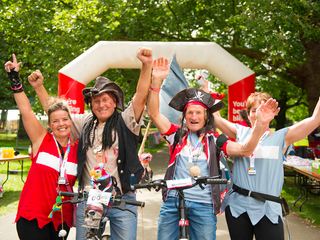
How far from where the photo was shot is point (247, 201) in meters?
2.81

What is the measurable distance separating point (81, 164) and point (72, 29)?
9.28 m

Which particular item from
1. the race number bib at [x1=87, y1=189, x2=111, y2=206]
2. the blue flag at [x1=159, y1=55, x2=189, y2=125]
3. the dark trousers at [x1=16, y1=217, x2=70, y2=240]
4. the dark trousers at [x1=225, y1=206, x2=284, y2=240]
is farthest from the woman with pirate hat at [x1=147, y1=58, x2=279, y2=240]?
the blue flag at [x1=159, y1=55, x2=189, y2=125]

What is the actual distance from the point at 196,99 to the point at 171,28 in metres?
10.2

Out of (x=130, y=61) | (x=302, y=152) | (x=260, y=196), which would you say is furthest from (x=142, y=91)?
(x=302, y=152)

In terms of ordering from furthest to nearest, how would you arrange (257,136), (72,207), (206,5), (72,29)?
(206,5), (72,29), (72,207), (257,136)

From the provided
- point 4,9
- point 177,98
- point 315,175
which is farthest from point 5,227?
point 4,9

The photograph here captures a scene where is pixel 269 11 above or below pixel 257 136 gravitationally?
above

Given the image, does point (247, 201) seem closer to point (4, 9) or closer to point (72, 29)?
point (72, 29)

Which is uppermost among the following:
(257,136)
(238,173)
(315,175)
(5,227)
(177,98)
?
(177,98)

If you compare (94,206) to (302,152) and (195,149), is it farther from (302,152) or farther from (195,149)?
(302,152)

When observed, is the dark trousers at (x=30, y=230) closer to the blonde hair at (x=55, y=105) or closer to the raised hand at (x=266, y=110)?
the blonde hair at (x=55, y=105)

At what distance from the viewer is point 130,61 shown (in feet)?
27.4

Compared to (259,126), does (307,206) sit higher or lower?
lower

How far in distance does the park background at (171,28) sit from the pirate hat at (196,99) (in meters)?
5.86
